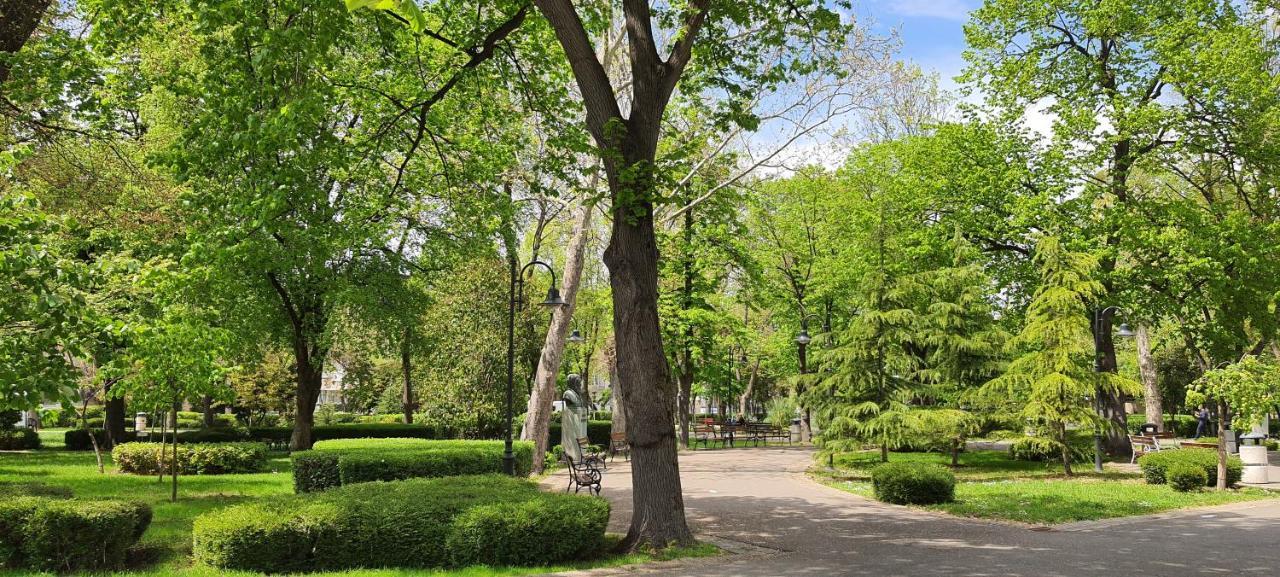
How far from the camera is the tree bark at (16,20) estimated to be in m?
11.1

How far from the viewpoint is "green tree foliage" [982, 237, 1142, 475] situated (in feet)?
59.5

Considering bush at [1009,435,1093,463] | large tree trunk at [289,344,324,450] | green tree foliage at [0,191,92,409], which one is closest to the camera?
green tree foliage at [0,191,92,409]

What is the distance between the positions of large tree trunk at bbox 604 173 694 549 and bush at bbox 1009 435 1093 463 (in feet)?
39.8

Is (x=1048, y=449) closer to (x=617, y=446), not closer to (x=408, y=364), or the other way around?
(x=617, y=446)

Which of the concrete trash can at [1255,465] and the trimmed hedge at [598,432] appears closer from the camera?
the concrete trash can at [1255,465]

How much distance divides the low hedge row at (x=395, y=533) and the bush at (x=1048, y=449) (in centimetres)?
1316

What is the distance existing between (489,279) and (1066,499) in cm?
1647

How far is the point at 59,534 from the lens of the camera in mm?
8328

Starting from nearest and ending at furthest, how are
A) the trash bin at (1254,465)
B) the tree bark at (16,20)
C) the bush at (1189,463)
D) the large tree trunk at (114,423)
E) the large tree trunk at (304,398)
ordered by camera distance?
1. the tree bark at (16,20)
2. the bush at (1189,463)
3. the trash bin at (1254,465)
4. the large tree trunk at (304,398)
5. the large tree trunk at (114,423)

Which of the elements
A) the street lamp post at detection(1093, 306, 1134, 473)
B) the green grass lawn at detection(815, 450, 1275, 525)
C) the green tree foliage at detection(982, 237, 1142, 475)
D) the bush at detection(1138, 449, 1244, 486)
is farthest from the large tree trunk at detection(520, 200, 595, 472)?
the bush at detection(1138, 449, 1244, 486)

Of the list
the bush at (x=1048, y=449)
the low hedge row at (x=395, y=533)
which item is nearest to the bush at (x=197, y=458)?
the low hedge row at (x=395, y=533)

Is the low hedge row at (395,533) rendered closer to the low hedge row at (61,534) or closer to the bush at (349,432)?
the low hedge row at (61,534)

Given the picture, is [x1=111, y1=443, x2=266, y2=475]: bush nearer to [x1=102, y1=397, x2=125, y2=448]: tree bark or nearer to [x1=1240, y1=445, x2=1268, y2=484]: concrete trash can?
[x1=102, y1=397, x2=125, y2=448]: tree bark

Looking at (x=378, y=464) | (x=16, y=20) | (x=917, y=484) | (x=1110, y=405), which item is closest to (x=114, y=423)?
(x=378, y=464)
